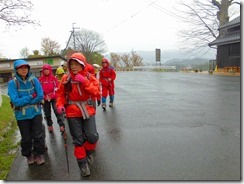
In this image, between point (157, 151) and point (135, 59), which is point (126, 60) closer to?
point (135, 59)

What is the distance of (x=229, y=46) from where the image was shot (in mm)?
25328

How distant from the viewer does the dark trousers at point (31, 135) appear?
13.0 ft

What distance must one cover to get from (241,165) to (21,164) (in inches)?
136

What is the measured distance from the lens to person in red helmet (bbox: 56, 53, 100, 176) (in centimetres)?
357

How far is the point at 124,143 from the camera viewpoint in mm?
4812

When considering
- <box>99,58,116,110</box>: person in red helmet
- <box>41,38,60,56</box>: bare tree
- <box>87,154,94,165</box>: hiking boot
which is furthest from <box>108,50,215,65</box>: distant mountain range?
<box>87,154,94,165</box>: hiking boot

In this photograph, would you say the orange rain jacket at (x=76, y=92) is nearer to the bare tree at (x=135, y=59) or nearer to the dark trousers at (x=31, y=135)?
the dark trousers at (x=31, y=135)

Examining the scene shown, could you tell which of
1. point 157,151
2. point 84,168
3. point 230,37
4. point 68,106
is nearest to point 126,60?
point 230,37

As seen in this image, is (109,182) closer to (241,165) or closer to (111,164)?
(111,164)

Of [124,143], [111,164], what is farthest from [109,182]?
[124,143]

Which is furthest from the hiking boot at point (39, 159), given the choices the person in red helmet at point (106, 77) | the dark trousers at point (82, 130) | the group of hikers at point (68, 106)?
the person in red helmet at point (106, 77)

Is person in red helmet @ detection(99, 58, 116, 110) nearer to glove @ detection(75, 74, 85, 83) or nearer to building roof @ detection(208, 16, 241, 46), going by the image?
glove @ detection(75, 74, 85, 83)

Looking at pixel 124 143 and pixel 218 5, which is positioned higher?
pixel 218 5

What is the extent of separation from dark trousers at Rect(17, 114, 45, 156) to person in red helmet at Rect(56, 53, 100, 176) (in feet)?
2.23
